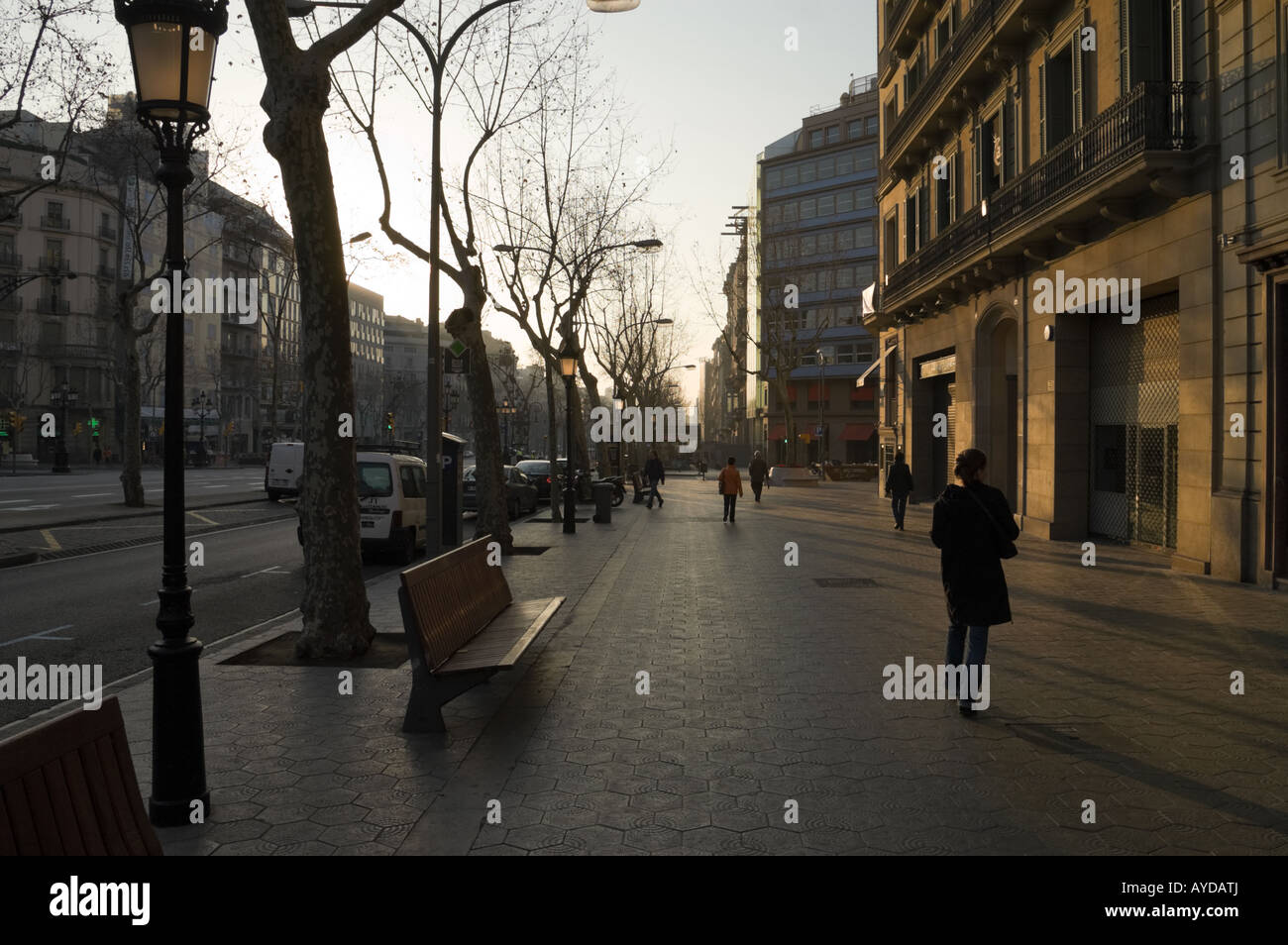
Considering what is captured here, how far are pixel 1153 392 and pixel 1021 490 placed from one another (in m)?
4.47

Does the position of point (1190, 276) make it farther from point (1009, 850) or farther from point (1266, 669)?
point (1009, 850)

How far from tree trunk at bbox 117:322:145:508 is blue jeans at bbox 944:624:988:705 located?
2351cm

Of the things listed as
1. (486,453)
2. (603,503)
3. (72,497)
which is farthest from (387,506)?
(72,497)

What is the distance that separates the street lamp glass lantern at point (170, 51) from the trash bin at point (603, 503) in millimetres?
20232

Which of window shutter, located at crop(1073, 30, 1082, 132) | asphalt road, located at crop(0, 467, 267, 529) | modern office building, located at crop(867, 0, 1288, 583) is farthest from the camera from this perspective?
asphalt road, located at crop(0, 467, 267, 529)

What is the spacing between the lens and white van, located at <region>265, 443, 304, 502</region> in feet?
100

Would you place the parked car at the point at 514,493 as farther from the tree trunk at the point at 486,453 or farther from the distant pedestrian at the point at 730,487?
the tree trunk at the point at 486,453

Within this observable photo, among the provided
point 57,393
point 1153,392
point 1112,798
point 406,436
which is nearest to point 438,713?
point 1112,798

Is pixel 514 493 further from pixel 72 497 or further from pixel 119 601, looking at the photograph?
pixel 119 601

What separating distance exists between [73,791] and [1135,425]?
53.7ft

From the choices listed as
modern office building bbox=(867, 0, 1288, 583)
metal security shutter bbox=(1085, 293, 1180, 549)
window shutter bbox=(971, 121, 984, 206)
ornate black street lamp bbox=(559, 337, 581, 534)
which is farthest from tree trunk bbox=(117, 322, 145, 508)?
metal security shutter bbox=(1085, 293, 1180, 549)

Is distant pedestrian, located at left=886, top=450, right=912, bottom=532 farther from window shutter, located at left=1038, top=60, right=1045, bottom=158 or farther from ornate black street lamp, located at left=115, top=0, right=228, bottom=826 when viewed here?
ornate black street lamp, located at left=115, top=0, right=228, bottom=826

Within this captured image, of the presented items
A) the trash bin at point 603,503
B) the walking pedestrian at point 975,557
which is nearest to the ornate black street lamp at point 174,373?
the walking pedestrian at point 975,557
